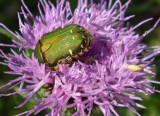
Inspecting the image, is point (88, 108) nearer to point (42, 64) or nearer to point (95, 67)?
point (95, 67)

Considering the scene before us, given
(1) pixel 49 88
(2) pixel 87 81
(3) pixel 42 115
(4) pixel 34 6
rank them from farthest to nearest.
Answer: (4) pixel 34 6 < (3) pixel 42 115 < (1) pixel 49 88 < (2) pixel 87 81

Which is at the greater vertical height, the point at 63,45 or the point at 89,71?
the point at 63,45

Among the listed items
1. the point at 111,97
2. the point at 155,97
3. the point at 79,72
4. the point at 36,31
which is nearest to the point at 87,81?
the point at 79,72
